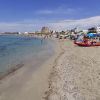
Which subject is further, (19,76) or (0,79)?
(19,76)

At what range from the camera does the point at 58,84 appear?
11.4 m

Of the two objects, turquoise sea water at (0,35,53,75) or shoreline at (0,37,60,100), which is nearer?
shoreline at (0,37,60,100)

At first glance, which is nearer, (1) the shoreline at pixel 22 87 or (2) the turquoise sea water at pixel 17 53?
(1) the shoreline at pixel 22 87

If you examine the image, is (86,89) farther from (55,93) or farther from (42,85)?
(42,85)

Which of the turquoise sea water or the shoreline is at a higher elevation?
the shoreline

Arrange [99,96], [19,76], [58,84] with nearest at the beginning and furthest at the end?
[99,96] < [58,84] < [19,76]

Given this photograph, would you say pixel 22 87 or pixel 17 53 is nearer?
pixel 22 87

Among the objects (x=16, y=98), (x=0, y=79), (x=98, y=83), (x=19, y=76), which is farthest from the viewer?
(x=19, y=76)

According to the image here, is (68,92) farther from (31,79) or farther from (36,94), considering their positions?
(31,79)

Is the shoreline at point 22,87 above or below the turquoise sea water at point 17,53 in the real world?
above

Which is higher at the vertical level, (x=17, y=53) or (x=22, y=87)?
(x=22, y=87)

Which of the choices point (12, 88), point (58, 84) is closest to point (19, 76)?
point (12, 88)

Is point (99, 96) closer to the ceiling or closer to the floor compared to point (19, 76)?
closer to the ceiling

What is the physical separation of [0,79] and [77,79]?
16.0 feet
